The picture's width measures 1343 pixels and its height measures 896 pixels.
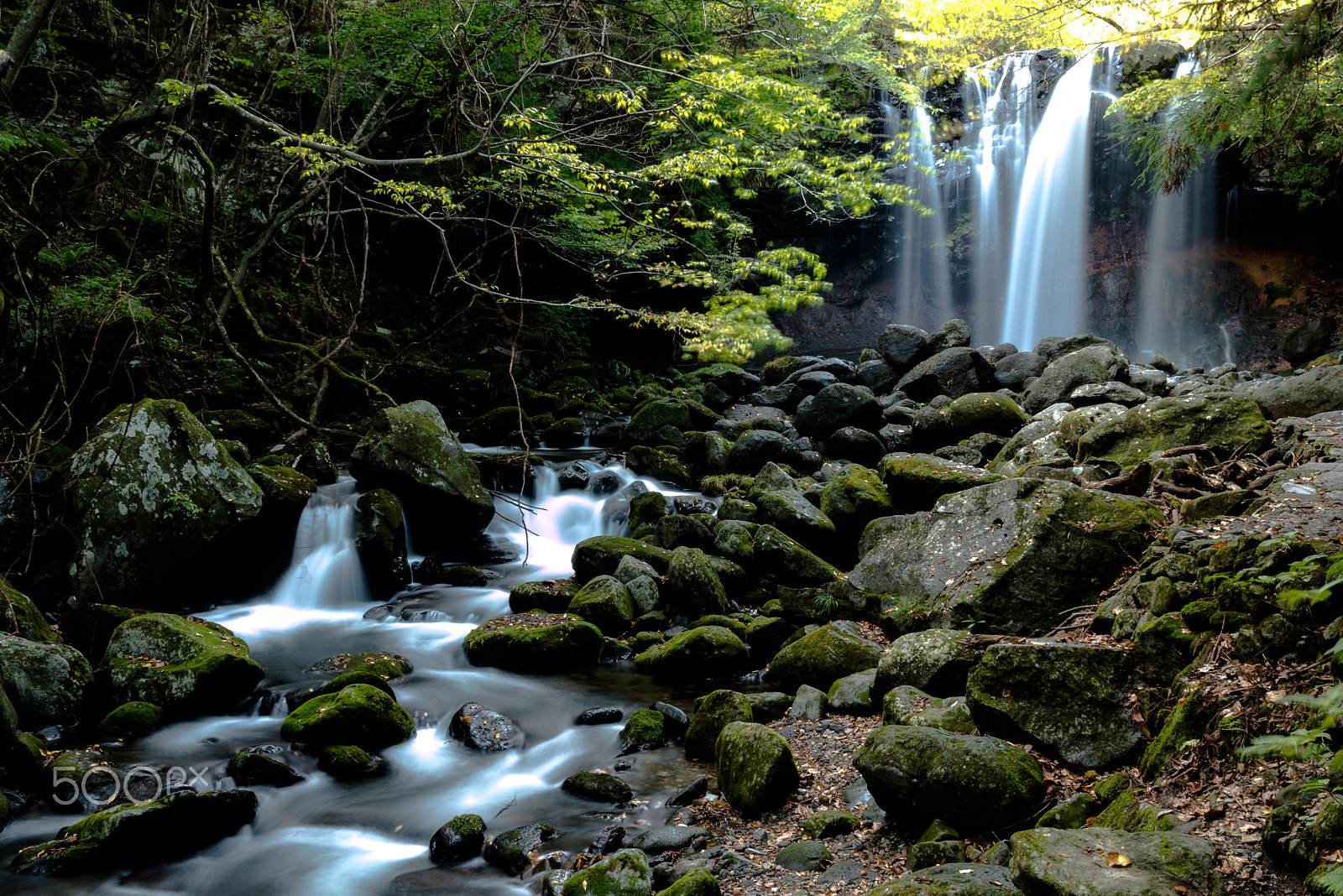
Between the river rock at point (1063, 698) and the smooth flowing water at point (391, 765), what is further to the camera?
the smooth flowing water at point (391, 765)

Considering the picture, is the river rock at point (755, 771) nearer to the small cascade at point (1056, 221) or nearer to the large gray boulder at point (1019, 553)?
the large gray boulder at point (1019, 553)

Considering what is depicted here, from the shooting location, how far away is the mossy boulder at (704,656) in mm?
6566

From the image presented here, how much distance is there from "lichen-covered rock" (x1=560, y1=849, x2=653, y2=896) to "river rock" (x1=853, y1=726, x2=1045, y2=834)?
1.17 meters

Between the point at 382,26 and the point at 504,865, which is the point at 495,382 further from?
the point at 504,865

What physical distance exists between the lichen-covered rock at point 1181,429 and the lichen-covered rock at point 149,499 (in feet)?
28.3

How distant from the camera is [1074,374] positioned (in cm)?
1222

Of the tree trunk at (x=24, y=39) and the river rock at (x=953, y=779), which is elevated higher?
the tree trunk at (x=24, y=39)

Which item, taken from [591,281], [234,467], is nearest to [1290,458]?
[234,467]

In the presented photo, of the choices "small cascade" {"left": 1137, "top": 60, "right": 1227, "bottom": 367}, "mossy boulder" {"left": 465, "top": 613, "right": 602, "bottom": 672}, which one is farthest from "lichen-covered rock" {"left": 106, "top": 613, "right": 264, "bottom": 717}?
"small cascade" {"left": 1137, "top": 60, "right": 1227, "bottom": 367}

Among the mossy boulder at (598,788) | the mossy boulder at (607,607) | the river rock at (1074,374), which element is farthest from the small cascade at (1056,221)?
the mossy boulder at (598,788)

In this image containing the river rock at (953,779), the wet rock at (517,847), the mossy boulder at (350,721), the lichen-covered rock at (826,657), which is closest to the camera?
the river rock at (953,779)

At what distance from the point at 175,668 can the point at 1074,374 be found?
1255 centimetres

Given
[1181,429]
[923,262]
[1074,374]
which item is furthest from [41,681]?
[923,262]

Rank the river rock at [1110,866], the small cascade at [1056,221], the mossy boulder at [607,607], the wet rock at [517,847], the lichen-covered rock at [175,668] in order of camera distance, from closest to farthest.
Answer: the river rock at [1110,866] < the wet rock at [517,847] < the lichen-covered rock at [175,668] < the mossy boulder at [607,607] < the small cascade at [1056,221]
